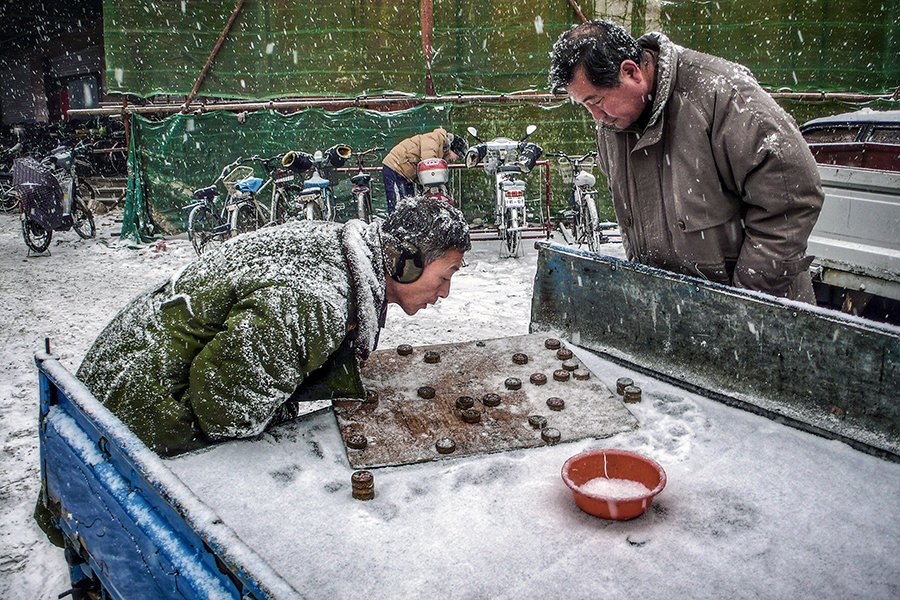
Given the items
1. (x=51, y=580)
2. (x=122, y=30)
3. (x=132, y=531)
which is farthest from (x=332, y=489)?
(x=122, y=30)

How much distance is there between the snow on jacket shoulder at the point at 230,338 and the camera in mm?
2051

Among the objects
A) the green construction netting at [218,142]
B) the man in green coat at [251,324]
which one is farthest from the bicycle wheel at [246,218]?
the man in green coat at [251,324]

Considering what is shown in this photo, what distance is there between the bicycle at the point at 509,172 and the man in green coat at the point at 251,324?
20.8 ft

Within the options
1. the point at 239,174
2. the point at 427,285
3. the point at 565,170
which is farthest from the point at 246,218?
the point at 427,285

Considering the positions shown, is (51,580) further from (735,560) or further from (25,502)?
(735,560)

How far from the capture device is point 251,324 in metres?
2.03

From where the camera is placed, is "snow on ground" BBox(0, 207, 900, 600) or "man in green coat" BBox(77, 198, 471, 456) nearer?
"snow on ground" BBox(0, 207, 900, 600)

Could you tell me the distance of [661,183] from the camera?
2764 millimetres

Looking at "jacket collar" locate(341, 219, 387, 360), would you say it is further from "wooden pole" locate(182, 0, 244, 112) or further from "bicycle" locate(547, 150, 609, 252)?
"wooden pole" locate(182, 0, 244, 112)

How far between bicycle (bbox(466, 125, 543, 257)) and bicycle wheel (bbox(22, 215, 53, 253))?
6.25 m

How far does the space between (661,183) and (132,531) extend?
2301 mm

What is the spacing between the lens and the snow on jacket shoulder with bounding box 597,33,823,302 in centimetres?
246

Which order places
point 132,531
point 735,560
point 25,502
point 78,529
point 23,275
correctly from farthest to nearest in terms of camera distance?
point 23,275 → point 25,502 → point 78,529 → point 735,560 → point 132,531

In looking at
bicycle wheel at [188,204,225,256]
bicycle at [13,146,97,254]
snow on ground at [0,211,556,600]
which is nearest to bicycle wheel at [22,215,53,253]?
bicycle at [13,146,97,254]
